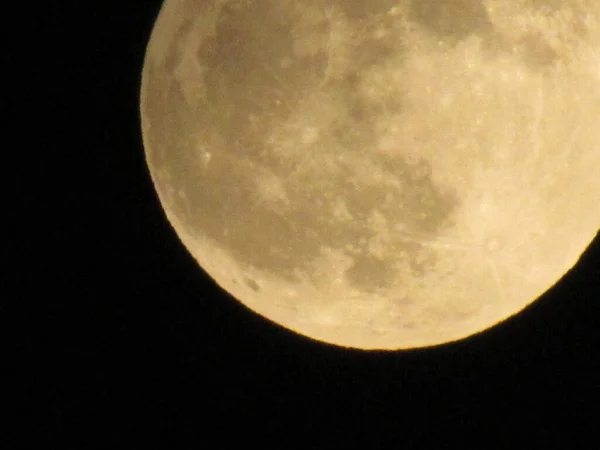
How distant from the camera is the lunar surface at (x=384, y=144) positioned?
4.00 metres

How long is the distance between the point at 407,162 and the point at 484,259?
794mm

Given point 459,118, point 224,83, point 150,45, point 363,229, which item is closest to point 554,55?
point 459,118

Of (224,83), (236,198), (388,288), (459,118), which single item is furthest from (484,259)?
(224,83)

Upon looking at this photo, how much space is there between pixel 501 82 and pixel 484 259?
3.34ft

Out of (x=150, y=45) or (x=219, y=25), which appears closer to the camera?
(x=219, y=25)

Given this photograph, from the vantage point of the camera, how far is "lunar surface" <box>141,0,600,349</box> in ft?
13.1

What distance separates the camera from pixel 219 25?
4.37m

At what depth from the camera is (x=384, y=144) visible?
13.4 feet

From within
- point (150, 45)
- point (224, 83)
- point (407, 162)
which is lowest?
point (407, 162)

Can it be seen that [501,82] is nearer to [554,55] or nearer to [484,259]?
[554,55]

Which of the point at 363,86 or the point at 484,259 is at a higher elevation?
the point at 363,86

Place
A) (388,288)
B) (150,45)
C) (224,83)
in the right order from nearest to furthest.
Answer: (224,83), (388,288), (150,45)

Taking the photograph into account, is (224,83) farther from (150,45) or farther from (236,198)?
(150,45)

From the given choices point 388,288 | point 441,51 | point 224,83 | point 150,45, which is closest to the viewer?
point 441,51
